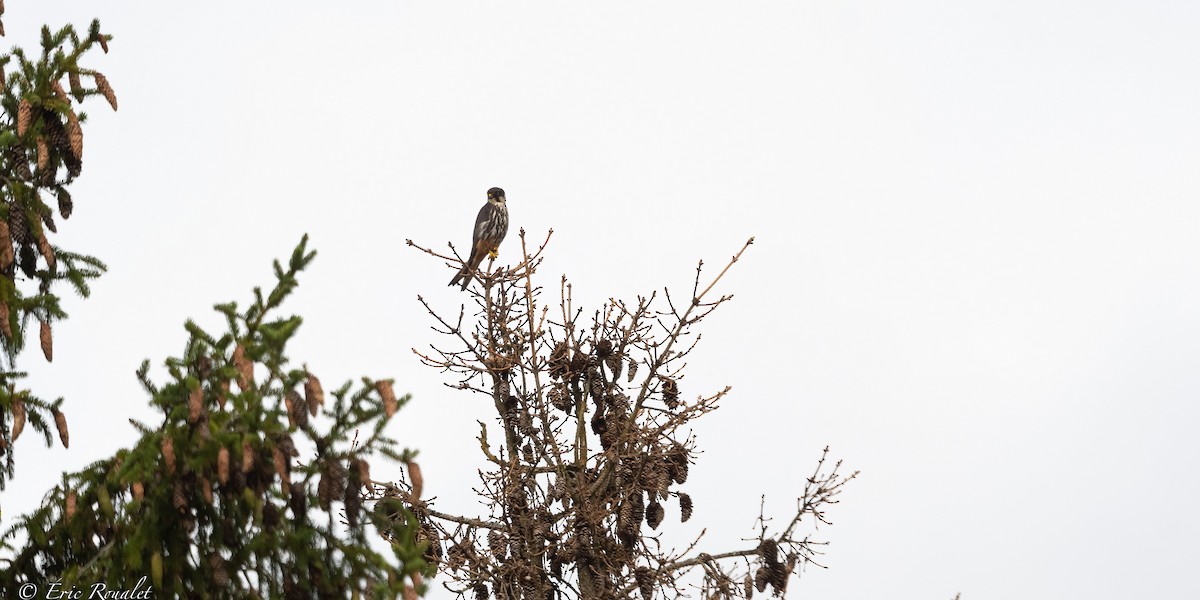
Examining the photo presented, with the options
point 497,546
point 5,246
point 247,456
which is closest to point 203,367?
point 247,456

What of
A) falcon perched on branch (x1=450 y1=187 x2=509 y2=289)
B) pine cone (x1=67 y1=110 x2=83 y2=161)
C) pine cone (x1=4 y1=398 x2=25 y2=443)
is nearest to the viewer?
pine cone (x1=4 y1=398 x2=25 y2=443)

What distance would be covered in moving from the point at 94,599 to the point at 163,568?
31 centimetres

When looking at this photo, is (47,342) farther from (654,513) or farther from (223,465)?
(654,513)

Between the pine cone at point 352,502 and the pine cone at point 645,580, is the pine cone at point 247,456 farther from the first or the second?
the pine cone at point 645,580

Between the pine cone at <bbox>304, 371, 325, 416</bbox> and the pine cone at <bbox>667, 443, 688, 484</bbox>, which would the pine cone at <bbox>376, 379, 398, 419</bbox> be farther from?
the pine cone at <bbox>667, 443, 688, 484</bbox>

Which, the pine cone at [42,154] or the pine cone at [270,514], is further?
the pine cone at [42,154]

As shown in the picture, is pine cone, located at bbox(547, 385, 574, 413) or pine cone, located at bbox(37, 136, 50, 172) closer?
pine cone, located at bbox(37, 136, 50, 172)

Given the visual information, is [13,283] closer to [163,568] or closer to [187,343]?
[187,343]

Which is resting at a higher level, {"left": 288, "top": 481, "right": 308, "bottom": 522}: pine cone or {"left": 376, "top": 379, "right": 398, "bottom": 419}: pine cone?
{"left": 376, "top": 379, "right": 398, "bottom": 419}: pine cone

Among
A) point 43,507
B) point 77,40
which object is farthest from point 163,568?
point 77,40

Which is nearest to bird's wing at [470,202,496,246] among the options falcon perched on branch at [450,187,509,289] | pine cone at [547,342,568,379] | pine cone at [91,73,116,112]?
falcon perched on branch at [450,187,509,289]

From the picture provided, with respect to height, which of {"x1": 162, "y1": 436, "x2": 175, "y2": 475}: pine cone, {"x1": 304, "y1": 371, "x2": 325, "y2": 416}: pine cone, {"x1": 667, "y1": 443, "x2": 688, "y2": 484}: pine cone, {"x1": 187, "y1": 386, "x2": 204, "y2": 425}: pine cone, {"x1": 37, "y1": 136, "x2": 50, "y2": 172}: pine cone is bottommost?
{"x1": 162, "y1": 436, "x2": 175, "y2": 475}: pine cone

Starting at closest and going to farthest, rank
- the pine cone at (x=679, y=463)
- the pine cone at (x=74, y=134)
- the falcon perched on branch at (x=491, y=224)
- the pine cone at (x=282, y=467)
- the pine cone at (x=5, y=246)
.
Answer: the pine cone at (x=282, y=467)
the pine cone at (x=5, y=246)
the pine cone at (x=74, y=134)
the pine cone at (x=679, y=463)
the falcon perched on branch at (x=491, y=224)

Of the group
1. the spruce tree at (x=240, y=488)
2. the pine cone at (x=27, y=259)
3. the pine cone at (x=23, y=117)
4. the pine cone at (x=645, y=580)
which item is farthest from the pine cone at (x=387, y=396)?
the pine cone at (x=645, y=580)
